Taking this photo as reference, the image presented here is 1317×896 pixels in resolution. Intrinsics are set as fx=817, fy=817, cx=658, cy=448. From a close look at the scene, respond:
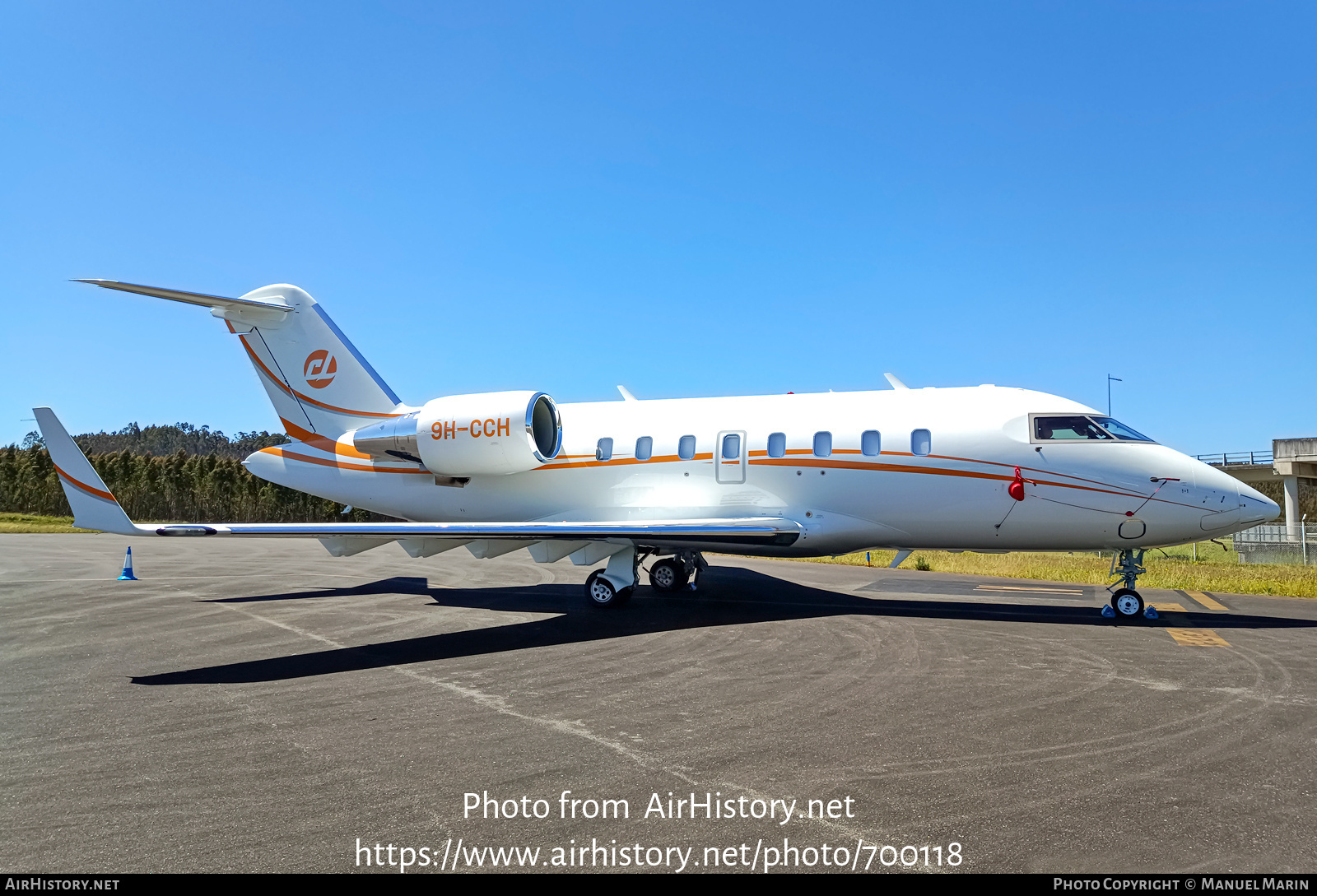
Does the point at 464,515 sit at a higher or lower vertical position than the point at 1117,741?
higher

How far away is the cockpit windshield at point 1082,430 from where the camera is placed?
1231 cm

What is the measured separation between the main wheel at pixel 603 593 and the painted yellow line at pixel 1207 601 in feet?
31.4

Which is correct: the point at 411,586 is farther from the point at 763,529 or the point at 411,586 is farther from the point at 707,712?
the point at 707,712

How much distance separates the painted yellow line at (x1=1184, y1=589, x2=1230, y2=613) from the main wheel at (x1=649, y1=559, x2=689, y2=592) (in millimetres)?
9109

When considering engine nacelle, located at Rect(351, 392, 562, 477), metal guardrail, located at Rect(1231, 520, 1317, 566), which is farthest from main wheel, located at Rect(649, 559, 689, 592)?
metal guardrail, located at Rect(1231, 520, 1317, 566)

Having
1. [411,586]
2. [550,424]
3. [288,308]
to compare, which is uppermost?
[288,308]

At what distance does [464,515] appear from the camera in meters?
16.1

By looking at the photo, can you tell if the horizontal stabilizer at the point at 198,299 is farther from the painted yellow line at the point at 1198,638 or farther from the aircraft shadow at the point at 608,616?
the painted yellow line at the point at 1198,638

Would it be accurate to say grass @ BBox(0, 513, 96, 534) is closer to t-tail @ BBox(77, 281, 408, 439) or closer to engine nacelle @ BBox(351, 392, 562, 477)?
t-tail @ BBox(77, 281, 408, 439)

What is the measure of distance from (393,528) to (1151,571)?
18570 mm

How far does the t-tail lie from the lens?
16391 mm
